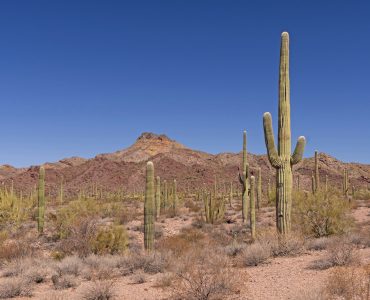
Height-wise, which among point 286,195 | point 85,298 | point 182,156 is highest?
point 182,156

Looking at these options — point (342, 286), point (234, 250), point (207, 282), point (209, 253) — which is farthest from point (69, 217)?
point (342, 286)

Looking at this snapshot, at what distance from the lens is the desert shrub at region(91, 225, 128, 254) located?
547 inches

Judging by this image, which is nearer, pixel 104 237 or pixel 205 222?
pixel 104 237

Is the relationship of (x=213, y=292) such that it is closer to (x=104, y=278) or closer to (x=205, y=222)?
(x=104, y=278)

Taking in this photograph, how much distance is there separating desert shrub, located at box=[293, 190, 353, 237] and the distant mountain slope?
200ft

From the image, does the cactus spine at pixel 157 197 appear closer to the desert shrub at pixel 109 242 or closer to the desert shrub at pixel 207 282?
the desert shrub at pixel 109 242

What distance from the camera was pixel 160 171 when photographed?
87812 mm

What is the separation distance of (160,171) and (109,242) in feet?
Result: 242

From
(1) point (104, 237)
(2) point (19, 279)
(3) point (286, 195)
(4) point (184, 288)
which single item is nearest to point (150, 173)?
(1) point (104, 237)

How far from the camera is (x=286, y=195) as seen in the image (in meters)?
11.8

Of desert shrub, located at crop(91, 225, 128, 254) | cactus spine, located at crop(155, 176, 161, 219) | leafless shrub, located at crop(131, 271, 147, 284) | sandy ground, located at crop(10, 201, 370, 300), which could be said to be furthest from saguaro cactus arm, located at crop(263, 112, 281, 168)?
cactus spine, located at crop(155, 176, 161, 219)

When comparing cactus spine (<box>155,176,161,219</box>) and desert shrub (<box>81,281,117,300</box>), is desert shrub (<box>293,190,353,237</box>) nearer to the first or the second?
desert shrub (<box>81,281,117,300</box>)

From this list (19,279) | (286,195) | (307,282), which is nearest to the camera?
(307,282)

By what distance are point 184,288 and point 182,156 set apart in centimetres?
9108
